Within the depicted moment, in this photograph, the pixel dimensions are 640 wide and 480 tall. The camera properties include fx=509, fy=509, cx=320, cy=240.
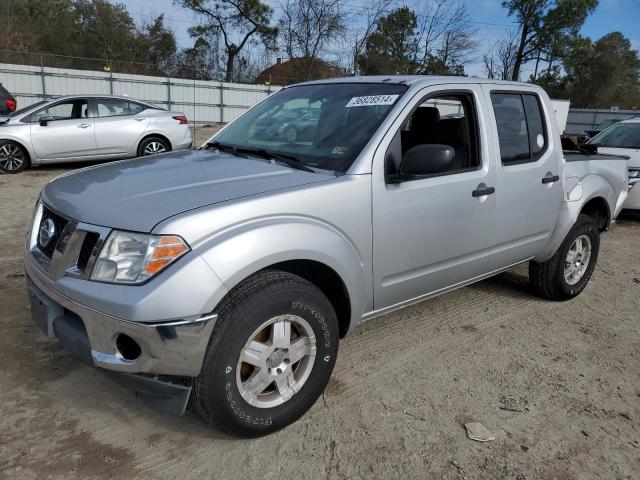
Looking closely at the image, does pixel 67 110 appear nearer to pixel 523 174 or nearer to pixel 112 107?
pixel 112 107

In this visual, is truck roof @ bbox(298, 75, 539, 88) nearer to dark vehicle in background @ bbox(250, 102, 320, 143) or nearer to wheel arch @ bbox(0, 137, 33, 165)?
dark vehicle in background @ bbox(250, 102, 320, 143)

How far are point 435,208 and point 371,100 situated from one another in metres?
0.78

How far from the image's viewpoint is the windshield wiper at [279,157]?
114 inches

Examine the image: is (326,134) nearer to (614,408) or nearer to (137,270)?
(137,270)

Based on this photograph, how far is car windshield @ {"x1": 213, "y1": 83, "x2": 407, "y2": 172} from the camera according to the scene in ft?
9.75

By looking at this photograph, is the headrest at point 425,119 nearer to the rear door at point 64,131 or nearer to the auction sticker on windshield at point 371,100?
the auction sticker on windshield at point 371,100

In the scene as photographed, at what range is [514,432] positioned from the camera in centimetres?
273

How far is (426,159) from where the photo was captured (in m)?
2.81

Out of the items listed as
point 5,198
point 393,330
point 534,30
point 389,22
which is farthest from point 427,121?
point 534,30

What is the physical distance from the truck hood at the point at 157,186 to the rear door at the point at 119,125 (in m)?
7.94

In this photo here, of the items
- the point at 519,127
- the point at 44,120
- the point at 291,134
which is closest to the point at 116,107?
the point at 44,120

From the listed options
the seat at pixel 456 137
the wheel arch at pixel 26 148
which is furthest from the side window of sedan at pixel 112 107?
the seat at pixel 456 137

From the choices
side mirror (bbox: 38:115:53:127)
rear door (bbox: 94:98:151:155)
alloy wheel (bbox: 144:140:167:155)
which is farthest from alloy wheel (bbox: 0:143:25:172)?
alloy wheel (bbox: 144:140:167:155)

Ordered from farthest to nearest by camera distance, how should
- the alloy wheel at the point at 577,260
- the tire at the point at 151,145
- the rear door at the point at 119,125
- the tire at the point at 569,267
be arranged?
1. the tire at the point at 151,145
2. the rear door at the point at 119,125
3. the alloy wheel at the point at 577,260
4. the tire at the point at 569,267
